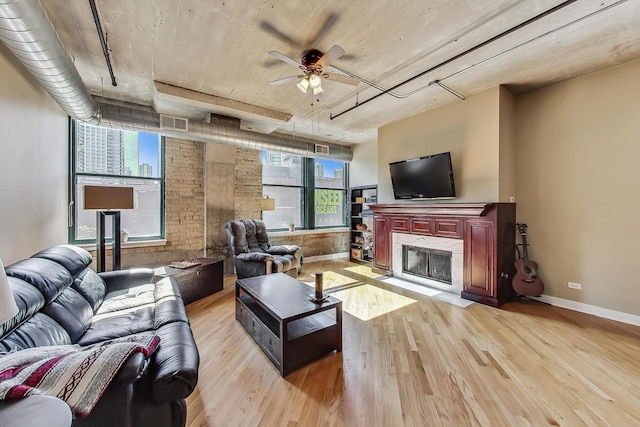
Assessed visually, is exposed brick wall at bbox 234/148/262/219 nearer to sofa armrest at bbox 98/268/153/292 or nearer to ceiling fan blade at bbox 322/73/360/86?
sofa armrest at bbox 98/268/153/292

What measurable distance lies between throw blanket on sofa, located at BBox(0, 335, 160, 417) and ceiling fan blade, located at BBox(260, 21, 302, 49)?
2.58 meters

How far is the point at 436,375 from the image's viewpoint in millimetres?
2068

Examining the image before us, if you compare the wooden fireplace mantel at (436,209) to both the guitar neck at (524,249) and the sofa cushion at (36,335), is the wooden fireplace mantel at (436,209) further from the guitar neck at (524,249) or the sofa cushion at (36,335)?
the sofa cushion at (36,335)

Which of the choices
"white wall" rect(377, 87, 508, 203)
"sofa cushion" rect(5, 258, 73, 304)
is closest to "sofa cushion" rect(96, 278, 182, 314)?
"sofa cushion" rect(5, 258, 73, 304)

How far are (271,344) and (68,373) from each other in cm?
146

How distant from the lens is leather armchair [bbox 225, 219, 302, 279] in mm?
4176

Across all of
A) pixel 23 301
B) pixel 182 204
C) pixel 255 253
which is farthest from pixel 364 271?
pixel 23 301

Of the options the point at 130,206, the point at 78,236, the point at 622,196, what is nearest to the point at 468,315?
the point at 622,196

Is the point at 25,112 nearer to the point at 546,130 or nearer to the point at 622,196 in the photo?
the point at 546,130

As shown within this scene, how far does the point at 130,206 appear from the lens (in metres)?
3.15

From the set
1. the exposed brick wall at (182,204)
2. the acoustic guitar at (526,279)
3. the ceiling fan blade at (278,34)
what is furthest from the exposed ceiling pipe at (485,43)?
the exposed brick wall at (182,204)

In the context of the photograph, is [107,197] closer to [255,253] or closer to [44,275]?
[44,275]

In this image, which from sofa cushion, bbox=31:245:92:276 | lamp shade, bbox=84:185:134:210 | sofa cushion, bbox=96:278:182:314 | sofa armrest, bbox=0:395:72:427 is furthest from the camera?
lamp shade, bbox=84:185:134:210

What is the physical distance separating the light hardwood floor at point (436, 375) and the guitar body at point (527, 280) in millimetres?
336
